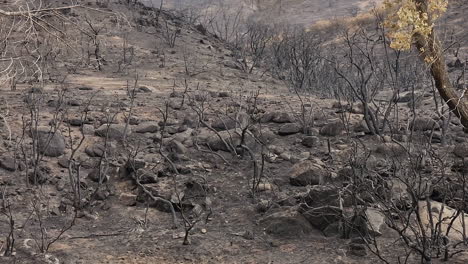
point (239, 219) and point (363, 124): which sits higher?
point (363, 124)

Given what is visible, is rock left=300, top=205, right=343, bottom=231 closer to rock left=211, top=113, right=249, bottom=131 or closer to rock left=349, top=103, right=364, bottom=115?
rock left=211, top=113, right=249, bottom=131

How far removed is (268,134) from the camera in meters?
6.84

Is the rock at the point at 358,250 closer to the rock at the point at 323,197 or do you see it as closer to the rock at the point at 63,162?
the rock at the point at 323,197

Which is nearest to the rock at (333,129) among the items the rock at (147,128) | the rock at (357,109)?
the rock at (357,109)

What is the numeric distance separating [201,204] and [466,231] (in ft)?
7.65

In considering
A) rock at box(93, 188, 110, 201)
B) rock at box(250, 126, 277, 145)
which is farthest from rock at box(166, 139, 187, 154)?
rock at box(93, 188, 110, 201)

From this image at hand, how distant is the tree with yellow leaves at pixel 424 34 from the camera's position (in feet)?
20.1

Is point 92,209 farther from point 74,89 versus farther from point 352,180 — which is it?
point 74,89

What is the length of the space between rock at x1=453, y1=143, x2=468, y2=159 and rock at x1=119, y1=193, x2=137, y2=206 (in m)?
3.58

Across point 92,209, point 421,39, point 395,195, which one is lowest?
point 92,209

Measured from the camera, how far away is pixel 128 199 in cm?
527

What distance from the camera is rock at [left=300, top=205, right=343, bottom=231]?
14.7ft

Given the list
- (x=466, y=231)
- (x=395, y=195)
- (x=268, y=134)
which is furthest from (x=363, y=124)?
(x=466, y=231)

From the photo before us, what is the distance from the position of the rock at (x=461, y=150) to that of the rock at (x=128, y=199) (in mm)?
3578
